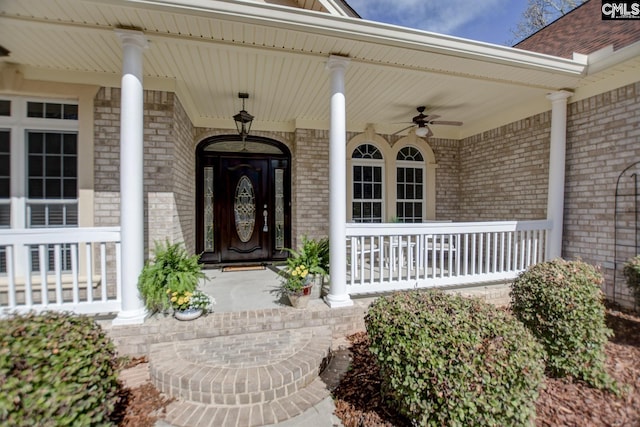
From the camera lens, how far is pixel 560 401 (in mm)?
1991

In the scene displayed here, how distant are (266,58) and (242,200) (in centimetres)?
282

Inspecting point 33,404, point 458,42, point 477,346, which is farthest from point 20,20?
point 477,346

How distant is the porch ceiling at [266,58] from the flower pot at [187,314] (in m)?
2.70

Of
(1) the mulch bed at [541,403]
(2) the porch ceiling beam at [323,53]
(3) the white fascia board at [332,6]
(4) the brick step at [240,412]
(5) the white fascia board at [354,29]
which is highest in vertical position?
(3) the white fascia board at [332,6]

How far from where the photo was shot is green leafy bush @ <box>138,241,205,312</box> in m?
2.72

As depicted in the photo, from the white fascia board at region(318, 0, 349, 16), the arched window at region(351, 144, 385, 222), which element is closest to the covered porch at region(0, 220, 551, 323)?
the arched window at region(351, 144, 385, 222)

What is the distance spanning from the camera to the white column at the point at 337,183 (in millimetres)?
3104

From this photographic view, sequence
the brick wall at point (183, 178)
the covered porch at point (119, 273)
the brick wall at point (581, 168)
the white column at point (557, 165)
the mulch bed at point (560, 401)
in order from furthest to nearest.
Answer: the white column at point (557, 165), the brick wall at point (183, 178), the brick wall at point (581, 168), the covered porch at point (119, 273), the mulch bed at point (560, 401)

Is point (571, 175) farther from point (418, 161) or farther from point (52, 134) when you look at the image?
point (52, 134)

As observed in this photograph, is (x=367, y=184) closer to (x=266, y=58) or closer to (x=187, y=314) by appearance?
(x=266, y=58)

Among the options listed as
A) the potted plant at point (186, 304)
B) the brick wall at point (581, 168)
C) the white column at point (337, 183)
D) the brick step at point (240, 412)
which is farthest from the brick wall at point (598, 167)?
the potted plant at point (186, 304)

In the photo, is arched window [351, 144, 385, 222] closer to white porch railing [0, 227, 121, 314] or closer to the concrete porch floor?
the concrete porch floor

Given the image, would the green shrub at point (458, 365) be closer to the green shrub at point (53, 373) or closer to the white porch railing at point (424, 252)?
the white porch railing at point (424, 252)

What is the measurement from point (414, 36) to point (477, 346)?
2913 mm
